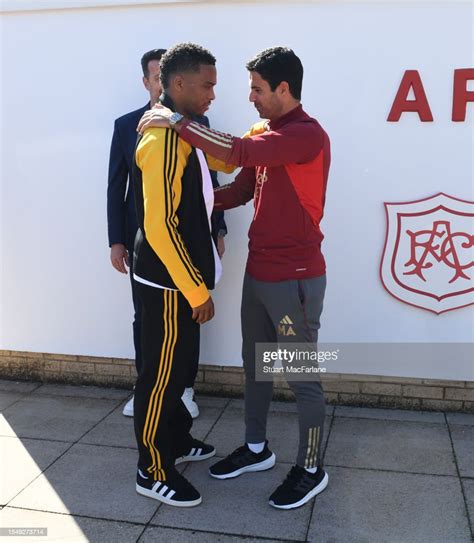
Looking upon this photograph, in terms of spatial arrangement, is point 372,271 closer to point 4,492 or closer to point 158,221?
point 158,221

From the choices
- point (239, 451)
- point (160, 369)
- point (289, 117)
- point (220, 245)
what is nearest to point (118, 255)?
point (220, 245)

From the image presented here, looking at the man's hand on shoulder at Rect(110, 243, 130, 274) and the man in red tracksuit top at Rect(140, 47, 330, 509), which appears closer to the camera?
the man in red tracksuit top at Rect(140, 47, 330, 509)

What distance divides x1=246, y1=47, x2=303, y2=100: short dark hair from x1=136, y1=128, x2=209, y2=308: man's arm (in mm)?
482

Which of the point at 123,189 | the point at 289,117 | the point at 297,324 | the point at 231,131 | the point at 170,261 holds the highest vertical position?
the point at 289,117

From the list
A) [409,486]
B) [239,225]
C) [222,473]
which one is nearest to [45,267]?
[239,225]

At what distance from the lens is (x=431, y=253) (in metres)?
3.91

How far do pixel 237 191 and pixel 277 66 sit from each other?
0.70 meters

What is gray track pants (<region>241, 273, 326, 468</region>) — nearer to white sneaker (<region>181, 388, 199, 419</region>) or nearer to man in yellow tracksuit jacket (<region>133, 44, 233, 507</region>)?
man in yellow tracksuit jacket (<region>133, 44, 233, 507</region>)

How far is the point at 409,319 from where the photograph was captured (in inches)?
159

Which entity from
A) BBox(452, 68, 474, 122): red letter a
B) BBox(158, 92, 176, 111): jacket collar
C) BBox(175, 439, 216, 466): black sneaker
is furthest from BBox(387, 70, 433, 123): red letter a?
BBox(175, 439, 216, 466): black sneaker

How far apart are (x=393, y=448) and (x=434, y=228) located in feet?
4.23

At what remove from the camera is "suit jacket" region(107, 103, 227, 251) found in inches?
153

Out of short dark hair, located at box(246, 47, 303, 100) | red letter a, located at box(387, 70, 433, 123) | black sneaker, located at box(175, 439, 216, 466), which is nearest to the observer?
short dark hair, located at box(246, 47, 303, 100)

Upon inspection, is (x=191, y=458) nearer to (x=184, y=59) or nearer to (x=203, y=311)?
(x=203, y=311)
